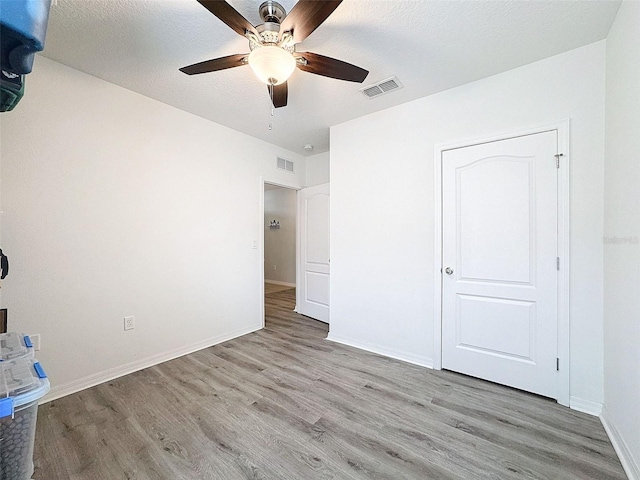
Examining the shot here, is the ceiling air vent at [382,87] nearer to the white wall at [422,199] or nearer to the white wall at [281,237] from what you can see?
the white wall at [422,199]

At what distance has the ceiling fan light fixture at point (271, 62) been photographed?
5.04 feet

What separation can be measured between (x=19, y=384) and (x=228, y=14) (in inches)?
66.4

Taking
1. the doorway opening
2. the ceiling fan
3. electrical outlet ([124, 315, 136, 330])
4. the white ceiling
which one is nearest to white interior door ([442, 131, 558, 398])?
the white ceiling

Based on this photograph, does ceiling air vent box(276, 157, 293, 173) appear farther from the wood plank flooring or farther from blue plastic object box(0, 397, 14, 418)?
blue plastic object box(0, 397, 14, 418)

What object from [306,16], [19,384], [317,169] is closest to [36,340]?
[19,384]

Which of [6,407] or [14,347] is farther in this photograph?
[14,347]

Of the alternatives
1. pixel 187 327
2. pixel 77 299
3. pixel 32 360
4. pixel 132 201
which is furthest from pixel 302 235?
pixel 32 360

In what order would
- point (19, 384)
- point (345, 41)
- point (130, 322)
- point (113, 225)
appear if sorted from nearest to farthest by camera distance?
1. point (19, 384)
2. point (345, 41)
3. point (113, 225)
4. point (130, 322)

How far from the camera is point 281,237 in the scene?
23.6 feet

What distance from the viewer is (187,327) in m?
2.94

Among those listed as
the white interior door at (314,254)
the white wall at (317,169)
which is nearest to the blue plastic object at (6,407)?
the white interior door at (314,254)

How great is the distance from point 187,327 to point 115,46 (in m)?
2.52

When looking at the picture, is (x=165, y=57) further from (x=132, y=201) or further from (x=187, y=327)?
(x=187, y=327)

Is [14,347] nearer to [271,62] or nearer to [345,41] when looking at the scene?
[271,62]
